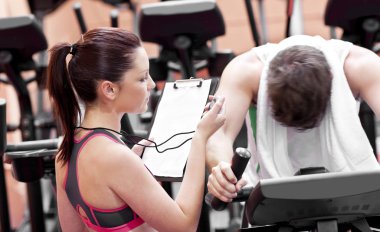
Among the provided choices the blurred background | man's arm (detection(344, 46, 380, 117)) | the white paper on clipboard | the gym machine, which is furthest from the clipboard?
the blurred background

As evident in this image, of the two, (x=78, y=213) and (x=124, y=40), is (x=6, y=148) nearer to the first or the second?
(x=78, y=213)

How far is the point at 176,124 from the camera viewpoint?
1923mm

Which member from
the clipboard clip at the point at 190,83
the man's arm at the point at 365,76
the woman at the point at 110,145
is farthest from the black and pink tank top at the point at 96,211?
the man's arm at the point at 365,76

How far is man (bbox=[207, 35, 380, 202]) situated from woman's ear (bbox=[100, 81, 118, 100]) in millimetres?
418

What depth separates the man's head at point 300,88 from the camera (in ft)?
5.77

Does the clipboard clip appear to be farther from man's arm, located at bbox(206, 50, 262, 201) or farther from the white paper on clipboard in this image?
man's arm, located at bbox(206, 50, 262, 201)

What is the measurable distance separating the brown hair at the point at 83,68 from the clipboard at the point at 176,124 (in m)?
0.24

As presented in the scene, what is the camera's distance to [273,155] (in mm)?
2033

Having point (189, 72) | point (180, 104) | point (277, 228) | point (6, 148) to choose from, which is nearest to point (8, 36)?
point (189, 72)

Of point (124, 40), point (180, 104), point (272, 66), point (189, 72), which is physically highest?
point (124, 40)

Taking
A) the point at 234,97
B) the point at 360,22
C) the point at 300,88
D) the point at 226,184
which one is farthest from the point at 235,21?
the point at 226,184

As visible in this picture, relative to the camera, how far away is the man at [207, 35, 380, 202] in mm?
1794

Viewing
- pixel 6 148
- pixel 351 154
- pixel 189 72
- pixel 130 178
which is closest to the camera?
pixel 130 178

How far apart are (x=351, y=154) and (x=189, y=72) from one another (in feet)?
5.45
